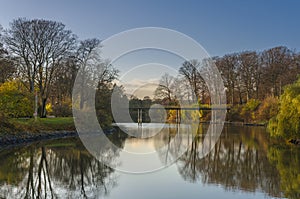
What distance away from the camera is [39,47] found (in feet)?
81.8

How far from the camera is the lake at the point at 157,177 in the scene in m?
7.55

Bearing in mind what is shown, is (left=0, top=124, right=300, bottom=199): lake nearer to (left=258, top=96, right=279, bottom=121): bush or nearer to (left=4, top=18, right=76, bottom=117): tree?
(left=4, top=18, right=76, bottom=117): tree

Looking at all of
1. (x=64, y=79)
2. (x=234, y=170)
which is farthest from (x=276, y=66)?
(x=234, y=170)

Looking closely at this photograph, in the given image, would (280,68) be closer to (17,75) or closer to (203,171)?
(17,75)

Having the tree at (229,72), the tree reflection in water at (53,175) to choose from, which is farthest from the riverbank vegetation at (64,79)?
the tree reflection in water at (53,175)

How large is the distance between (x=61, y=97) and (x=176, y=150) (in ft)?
64.5

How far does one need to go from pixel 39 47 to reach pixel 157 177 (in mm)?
18655

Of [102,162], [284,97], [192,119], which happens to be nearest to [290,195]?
[102,162]

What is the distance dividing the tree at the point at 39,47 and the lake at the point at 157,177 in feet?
41.2

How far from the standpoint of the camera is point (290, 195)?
726cm

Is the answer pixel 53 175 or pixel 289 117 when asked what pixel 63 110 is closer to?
pixel 289 117

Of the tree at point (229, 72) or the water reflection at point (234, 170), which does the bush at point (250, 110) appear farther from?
the water reflection at point (234, 170)

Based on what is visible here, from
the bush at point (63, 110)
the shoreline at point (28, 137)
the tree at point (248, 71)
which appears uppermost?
the tree at point (248, 71)

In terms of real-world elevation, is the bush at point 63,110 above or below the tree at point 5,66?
below
